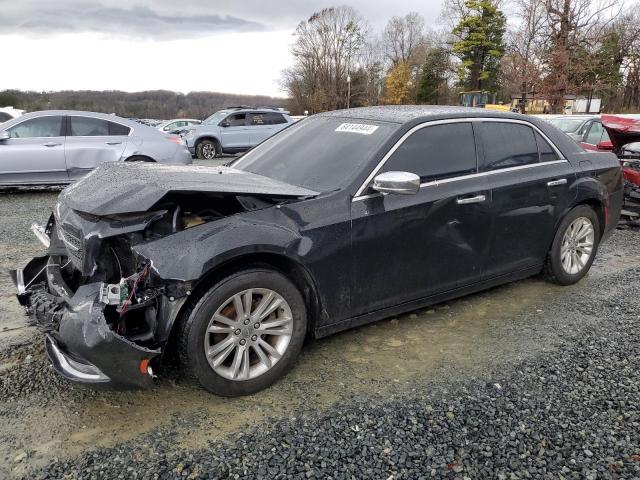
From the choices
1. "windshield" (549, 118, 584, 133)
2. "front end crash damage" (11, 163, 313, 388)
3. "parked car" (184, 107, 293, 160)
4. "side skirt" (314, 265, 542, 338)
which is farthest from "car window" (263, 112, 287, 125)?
"front end crash damage" (11, 163, 313, 388)

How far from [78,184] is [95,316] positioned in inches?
50.6

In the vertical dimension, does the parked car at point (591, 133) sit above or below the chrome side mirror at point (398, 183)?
above

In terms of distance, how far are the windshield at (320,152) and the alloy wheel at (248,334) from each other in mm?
843

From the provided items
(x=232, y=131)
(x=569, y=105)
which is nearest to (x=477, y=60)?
(x=569, y=105)

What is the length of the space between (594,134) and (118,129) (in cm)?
963

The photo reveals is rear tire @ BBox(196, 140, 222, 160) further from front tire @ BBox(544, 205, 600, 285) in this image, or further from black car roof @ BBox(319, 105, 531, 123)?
front tire @ BBox(544, 205, 600, 285)

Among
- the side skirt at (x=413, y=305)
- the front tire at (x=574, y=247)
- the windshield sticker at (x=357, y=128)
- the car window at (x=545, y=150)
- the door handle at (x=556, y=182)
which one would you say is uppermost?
the windshield sticker at (x=357, y=128)

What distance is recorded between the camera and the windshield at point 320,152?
11.0 ft

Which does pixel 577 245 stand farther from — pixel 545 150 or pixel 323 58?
pixel 323 58

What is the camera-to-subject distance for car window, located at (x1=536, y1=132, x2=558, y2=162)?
4246 millimetres

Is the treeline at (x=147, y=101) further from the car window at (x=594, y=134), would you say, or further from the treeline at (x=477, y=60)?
the car window at (x=594, y=134)

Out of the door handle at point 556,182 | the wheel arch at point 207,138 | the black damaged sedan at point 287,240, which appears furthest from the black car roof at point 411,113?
the wheel arch at point 207,138

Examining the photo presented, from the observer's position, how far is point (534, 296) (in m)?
4.45

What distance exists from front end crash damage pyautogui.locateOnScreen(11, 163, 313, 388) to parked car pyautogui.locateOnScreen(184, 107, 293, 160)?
13.8 meters
